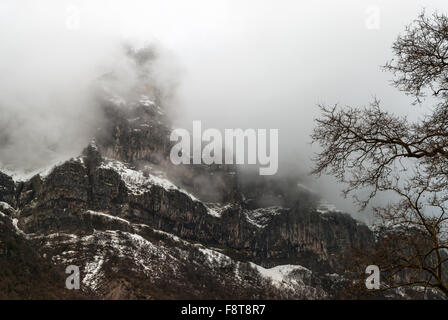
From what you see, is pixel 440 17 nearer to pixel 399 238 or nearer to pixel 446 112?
pixel 446 112

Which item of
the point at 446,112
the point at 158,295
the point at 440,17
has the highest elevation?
the point at 440,17

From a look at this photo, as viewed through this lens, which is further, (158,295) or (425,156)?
(158,295)

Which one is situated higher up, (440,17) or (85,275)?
(440,17)

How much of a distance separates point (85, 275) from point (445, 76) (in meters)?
208

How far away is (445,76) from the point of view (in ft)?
23.3
